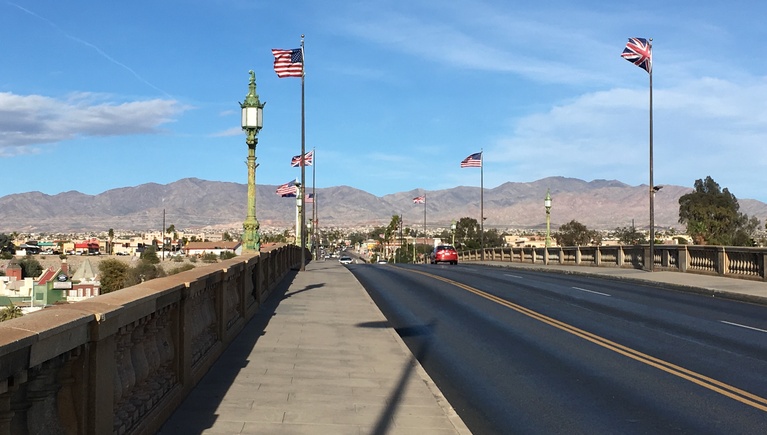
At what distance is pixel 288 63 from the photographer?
3553 centimetres

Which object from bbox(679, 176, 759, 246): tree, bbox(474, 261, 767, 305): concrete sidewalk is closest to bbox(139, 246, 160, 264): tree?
bbox(679, 176, 759, 246): tree

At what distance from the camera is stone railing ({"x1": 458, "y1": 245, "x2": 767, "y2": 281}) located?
2855cm

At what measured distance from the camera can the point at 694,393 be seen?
390 inches

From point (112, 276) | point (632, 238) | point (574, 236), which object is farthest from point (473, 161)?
point (632, 238)

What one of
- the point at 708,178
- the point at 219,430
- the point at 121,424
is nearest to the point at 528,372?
the point at 219,430

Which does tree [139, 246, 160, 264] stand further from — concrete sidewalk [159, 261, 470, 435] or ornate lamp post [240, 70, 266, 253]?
concrete sidewalk [159, 261, 470, 435]

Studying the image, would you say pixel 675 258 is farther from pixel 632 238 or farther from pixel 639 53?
pixel 632 238

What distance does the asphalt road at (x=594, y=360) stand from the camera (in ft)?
28.9

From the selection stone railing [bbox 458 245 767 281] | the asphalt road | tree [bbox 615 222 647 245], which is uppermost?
tree [bbox 615 222 647 245]

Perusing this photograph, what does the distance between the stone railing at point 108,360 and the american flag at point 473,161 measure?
52898mm

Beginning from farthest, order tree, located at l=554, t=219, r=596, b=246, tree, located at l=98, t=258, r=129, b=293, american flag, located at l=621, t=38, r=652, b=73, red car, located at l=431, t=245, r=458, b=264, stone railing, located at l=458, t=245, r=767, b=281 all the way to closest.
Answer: tree, located at l=554, t=219, r=596, b=246, tree, located at l=98, t=258, r=129, b=293, red car, located at l=431, t=245, r=458, b=264, american flag, located at l=621, t=38, r=652, b=73, stone railing, located at l=458, t=245, r=767, b=281

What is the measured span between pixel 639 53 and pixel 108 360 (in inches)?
1327

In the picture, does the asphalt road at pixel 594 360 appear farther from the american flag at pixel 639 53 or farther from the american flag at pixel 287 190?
the american flag at pixel 287 190

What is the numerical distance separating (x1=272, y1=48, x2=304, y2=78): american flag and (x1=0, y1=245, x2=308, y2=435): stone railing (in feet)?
85.2
